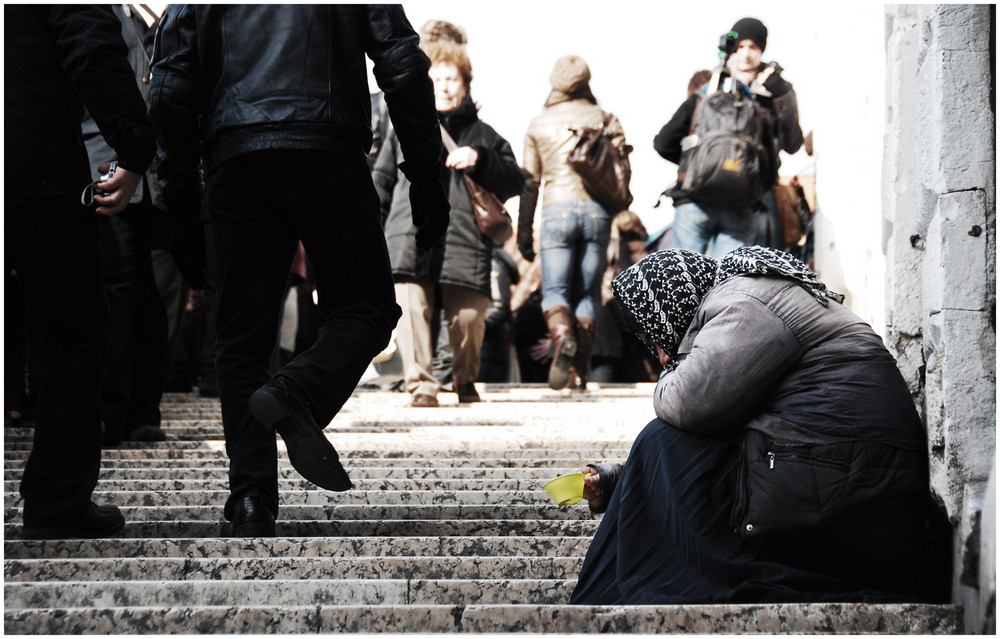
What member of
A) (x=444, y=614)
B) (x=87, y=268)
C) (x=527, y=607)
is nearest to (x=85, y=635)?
(x=444, y=614)

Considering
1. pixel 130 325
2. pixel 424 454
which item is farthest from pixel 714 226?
pixel 130 325

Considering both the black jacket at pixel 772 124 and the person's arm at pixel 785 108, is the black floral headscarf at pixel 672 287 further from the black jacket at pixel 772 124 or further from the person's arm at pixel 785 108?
the person's arm at pixel 785 108

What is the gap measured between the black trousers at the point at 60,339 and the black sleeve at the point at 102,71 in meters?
0.25

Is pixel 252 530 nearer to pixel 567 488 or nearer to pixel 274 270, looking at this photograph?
pixel 274 270

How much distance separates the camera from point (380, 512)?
12.8 feet

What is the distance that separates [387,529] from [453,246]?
3785 mm

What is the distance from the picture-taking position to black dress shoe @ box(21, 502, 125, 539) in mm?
3455

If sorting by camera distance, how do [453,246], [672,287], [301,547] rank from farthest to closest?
1. [453,246]
2. [301,547]
3. [672,287]

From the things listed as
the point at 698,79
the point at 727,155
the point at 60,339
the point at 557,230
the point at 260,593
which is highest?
the point at 698,79

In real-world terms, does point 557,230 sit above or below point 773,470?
above

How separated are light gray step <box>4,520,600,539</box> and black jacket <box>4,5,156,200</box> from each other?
100 centimetres

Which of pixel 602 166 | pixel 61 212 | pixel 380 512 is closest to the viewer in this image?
pixel 61 212

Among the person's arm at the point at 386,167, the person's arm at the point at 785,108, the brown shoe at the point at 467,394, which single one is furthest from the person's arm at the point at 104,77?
the person's arm at the point at 785,108

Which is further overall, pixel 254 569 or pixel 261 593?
pixel 254 569
